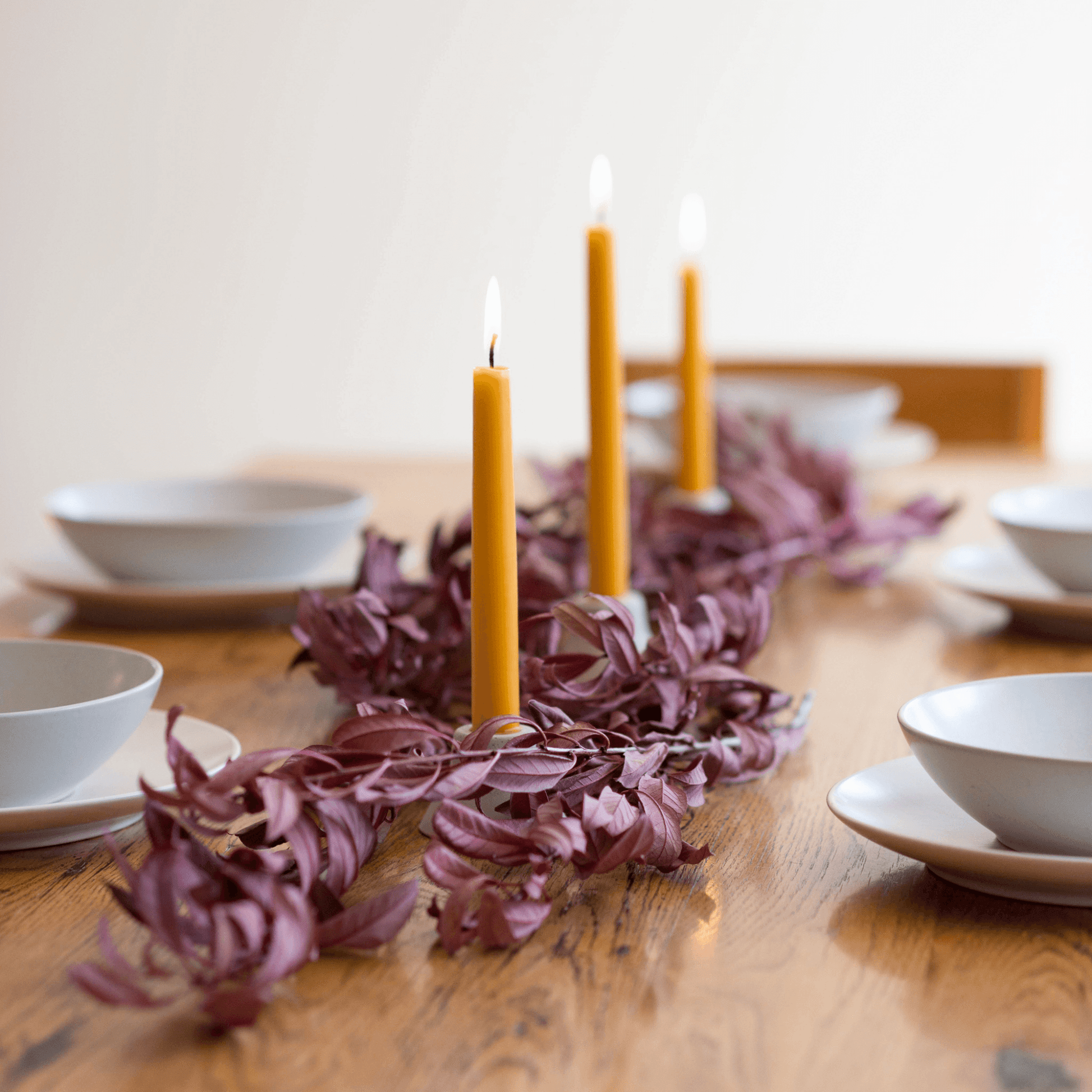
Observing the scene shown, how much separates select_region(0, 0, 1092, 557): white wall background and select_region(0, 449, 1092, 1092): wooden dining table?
3.52 m

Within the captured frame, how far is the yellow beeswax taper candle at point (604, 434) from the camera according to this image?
778 millimetres

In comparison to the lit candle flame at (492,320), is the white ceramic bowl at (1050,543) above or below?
below

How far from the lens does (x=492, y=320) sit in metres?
0.62

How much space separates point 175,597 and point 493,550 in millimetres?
542

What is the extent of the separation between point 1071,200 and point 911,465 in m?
2.51

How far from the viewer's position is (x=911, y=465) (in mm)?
1849

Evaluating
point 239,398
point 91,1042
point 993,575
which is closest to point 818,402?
point 993,575

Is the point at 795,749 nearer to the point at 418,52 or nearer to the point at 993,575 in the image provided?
the point at 993,575

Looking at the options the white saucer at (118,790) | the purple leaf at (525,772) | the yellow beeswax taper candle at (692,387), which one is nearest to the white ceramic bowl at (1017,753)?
the purple leaf at (525,772)

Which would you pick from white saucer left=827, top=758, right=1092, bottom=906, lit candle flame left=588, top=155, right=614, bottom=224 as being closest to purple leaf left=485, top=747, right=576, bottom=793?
white saucer left=827, top=758, right=1092, bottom=906

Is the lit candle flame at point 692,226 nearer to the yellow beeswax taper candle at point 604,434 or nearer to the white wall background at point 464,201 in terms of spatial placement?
the yellow beeswax taper candle at point 604,434

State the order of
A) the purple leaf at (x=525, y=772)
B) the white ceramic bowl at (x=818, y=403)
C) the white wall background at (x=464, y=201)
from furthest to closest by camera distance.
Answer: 1. the white wall background at (x=464, y=201)
2. the white ceramic bowl at (x=818, y=403)
3. the purple leaf at (x=525, y=772)

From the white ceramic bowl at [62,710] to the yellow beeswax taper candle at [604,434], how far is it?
0.83 ft

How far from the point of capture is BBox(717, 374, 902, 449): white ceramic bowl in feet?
5.31
